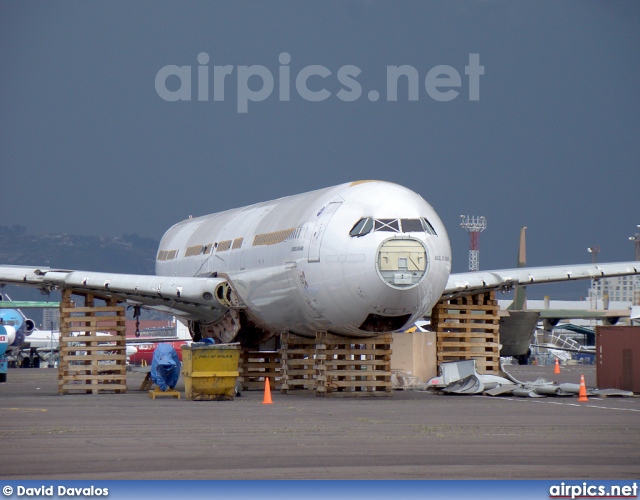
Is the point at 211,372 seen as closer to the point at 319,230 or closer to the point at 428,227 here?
the point at 319,230

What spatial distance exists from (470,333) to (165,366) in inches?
372

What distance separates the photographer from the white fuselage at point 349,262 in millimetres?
28344

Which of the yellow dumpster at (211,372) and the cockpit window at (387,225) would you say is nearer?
the cockpit window at (387,225)

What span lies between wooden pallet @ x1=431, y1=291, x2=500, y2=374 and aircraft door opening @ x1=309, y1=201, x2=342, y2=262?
7.07 metres

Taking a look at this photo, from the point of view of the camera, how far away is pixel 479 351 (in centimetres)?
3622

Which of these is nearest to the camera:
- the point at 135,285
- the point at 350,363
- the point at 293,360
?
the point at 350,363

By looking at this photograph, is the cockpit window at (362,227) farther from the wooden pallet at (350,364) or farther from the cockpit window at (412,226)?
the wooden pallet at (350,364)

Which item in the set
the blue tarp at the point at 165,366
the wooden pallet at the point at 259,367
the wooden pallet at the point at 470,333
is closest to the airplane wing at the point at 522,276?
the wooden pallet at the point at 470,333

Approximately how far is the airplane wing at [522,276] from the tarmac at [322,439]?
6280 mm

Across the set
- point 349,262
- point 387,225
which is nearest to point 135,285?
point 349,262

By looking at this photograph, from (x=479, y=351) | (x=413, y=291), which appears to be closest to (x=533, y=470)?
(x=413, y=291)

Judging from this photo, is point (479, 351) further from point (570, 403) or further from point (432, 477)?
point (432, 477)

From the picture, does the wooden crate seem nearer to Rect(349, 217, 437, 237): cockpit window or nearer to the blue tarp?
Rect(349, 217, 437, 237): cockpit window

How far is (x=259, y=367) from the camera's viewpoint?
3753 centimetres
